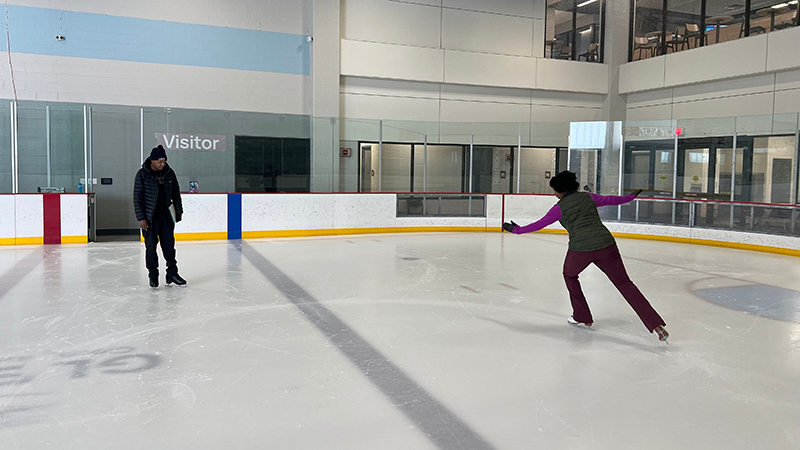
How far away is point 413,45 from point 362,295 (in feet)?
34.6

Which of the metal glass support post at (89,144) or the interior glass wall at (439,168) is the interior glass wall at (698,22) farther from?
the metal glass support post at (89,144)

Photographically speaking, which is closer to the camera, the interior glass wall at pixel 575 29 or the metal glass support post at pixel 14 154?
the metal glass support post at pixel 14 154

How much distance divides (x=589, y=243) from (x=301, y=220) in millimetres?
8642

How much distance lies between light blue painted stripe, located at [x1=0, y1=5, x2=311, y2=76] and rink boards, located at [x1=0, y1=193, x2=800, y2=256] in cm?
359

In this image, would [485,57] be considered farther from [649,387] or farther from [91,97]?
[649,387]

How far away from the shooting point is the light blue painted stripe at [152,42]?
40.4 ft

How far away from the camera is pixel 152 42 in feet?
43.2

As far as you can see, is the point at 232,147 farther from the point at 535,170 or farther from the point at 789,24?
the point at 789,24

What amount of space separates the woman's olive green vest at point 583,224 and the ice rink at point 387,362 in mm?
796

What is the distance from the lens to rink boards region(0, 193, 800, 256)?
10.8 m

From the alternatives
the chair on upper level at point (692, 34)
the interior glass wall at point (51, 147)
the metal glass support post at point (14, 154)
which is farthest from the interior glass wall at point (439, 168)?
the metal glass support post at point (14, 154)

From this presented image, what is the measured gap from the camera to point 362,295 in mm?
6684

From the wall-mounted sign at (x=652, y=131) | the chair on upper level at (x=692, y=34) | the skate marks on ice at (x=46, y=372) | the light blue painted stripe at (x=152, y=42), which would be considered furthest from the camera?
the chair on upper level at (x=692, y=34)

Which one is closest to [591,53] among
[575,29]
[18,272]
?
[575,29]
